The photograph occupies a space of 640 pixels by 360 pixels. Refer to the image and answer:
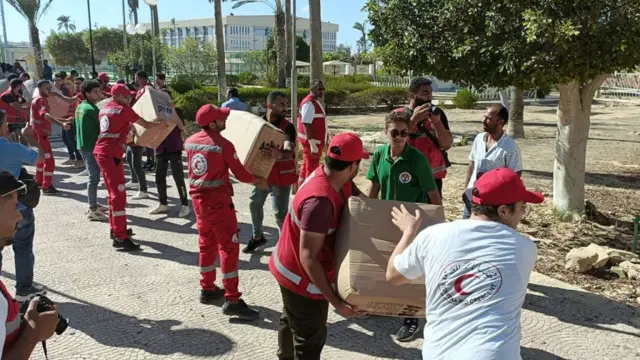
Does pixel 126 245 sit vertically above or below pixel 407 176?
below

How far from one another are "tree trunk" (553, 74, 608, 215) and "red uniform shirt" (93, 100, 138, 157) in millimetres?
5325

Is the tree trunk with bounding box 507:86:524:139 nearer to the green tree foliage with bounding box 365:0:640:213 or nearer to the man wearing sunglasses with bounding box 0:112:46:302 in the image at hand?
the green tree foliage with bounding box 365:0:640:213

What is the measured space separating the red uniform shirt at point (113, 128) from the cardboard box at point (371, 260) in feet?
13.7

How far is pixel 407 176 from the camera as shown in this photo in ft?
12.9

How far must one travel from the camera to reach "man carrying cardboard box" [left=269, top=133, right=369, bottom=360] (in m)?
2.67

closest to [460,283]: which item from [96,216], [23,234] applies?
[23,234]

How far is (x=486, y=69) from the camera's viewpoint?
5.90 meters

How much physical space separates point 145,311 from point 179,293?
0.44 m

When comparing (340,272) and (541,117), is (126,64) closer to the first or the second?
A: (541,117)

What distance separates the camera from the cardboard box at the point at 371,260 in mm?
2703

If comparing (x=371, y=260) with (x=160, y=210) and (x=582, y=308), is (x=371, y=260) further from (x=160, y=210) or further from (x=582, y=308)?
(x=160, y=210)

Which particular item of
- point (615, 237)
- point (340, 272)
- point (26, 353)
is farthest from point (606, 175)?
point (26, 353)

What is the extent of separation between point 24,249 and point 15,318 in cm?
282

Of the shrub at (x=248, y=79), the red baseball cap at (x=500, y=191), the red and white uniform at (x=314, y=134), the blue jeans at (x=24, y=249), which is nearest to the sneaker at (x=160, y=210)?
the red and white uniform at (x=314, y=134)
